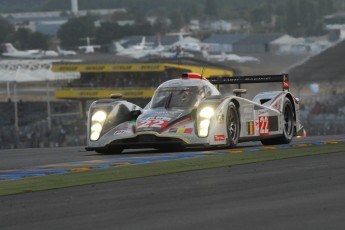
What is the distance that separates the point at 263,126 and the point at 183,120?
1.83 metres

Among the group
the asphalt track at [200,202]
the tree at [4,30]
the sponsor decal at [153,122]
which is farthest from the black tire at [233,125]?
the tree at [4,30]

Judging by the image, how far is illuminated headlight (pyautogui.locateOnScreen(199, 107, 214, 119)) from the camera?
53.8ft

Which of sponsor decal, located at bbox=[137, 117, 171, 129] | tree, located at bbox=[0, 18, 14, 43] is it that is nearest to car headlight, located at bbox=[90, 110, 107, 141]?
sponsor decal, located at bbox=[137, 117, 171, 129]

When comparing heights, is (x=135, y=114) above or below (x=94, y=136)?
above

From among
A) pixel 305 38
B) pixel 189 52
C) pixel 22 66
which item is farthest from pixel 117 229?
pixel 305 38

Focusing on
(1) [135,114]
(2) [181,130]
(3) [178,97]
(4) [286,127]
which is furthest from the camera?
(4) [286,127]

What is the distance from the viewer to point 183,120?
16500mm

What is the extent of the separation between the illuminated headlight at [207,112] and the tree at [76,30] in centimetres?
12997

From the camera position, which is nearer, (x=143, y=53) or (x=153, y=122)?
(x=153, y=122)

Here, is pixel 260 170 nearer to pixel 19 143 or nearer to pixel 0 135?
pixel 19 143

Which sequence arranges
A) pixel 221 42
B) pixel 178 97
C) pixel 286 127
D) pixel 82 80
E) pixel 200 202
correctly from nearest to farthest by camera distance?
pixel 200 202, pixel 178 97, pixel 286 127, pixel 82 80, pixel 221 42

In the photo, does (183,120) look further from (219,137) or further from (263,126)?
(263,126)

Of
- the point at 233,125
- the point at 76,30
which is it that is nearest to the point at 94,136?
the point at 233,125

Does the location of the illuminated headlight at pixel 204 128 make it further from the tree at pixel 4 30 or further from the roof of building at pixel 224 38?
the roof of building at pixel 224 38
